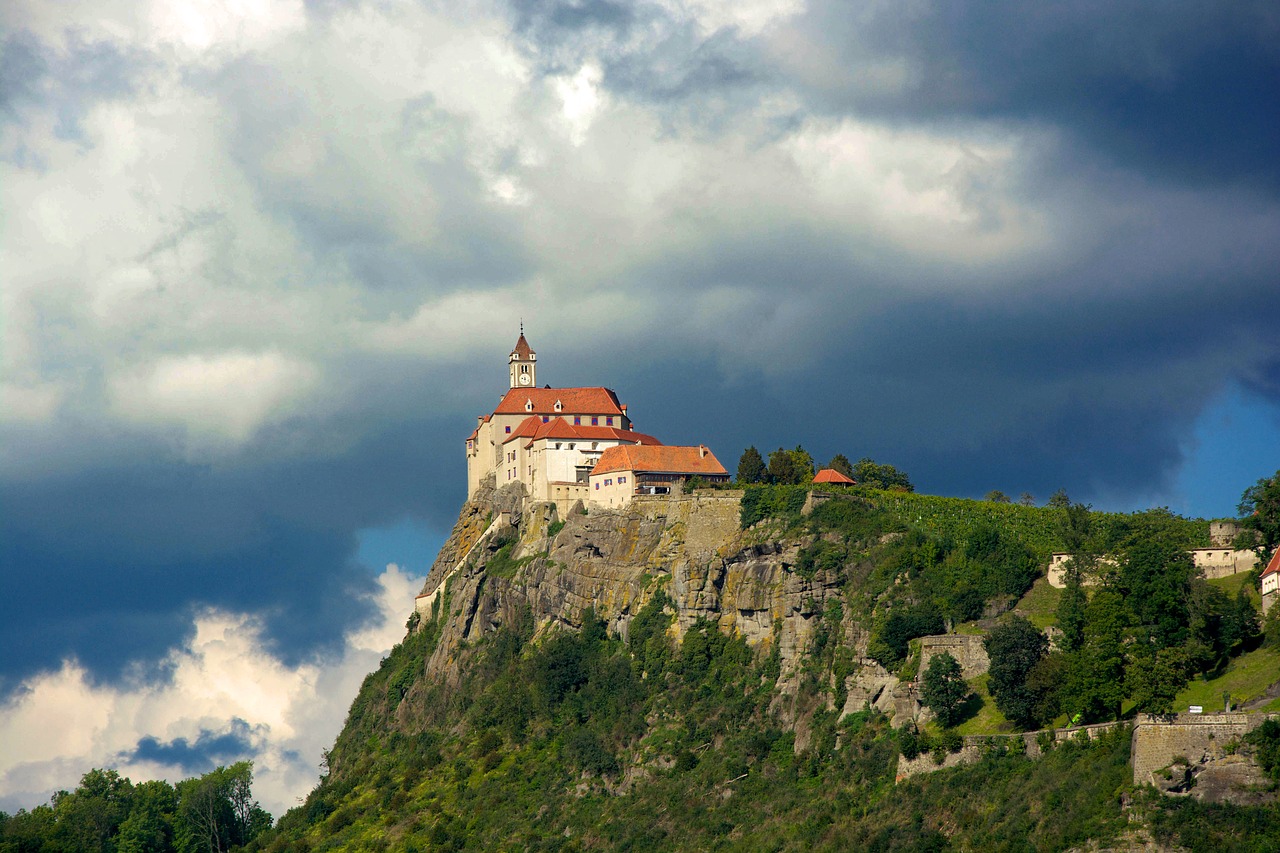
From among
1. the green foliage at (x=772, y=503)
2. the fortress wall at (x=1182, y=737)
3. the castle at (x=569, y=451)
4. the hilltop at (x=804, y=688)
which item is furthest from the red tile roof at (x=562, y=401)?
the fortress wall at (x=1182, y=737)

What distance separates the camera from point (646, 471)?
133 meters

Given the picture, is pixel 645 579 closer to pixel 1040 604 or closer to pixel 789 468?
pixel 789 468

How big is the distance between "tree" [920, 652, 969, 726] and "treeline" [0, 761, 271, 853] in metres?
84.3

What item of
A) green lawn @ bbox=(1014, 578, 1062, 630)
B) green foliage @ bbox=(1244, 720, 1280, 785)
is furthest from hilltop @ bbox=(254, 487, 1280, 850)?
green foliage @ bbox=(1244, 720, 1280, 785)

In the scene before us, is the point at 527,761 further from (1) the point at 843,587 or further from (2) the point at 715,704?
(1) the point at 843,587

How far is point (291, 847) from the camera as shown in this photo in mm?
133875

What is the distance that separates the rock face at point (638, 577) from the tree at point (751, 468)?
796 centimetres

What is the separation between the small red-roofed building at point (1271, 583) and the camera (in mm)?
87375

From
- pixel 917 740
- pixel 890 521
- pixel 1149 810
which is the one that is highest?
pixel 890 521

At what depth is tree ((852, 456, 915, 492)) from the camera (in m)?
139

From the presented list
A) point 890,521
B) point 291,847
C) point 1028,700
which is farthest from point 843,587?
point 291,847

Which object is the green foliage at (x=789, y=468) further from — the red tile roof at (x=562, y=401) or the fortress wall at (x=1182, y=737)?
the fortress wall at (x=1182, y=737)

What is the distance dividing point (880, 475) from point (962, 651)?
1763 inches

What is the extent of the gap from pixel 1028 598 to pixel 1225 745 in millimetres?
28031
